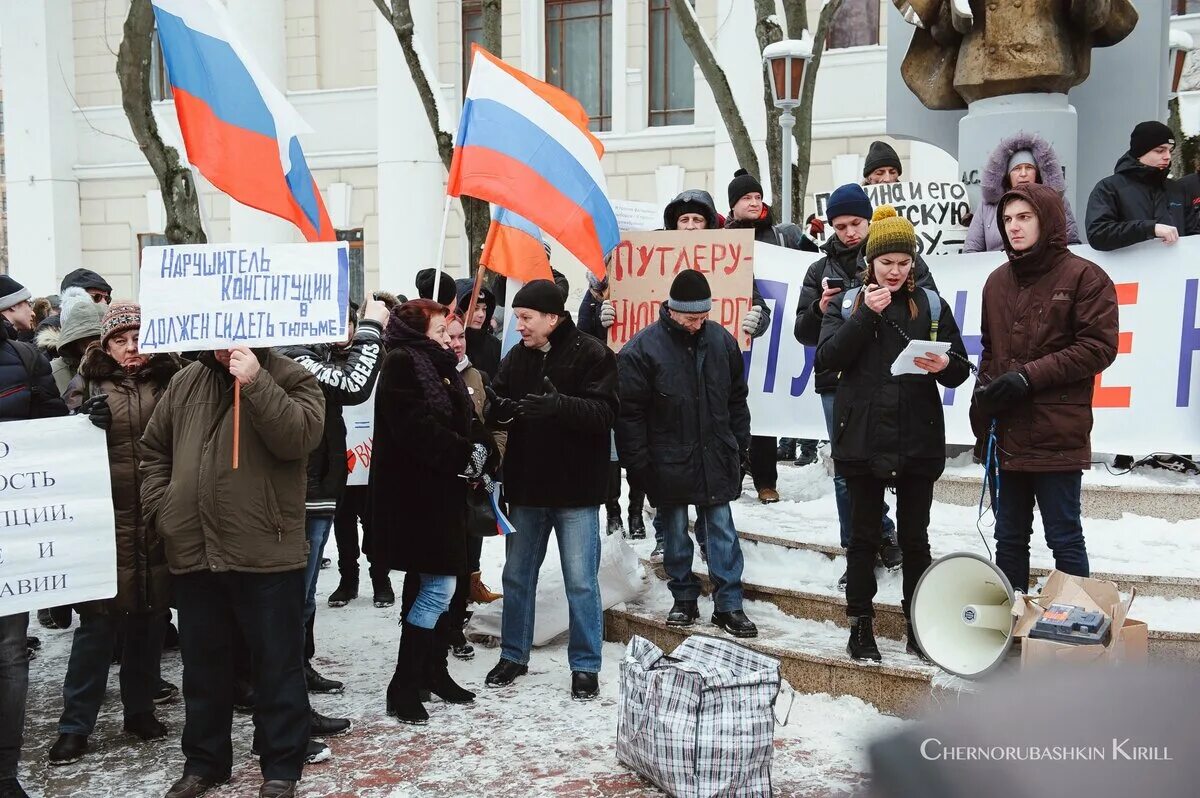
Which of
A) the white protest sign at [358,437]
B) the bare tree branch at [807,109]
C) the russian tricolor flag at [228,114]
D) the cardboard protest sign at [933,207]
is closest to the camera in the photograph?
the russian tricolor flag at [228,114]

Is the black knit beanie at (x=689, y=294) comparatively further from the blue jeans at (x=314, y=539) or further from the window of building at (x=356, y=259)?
the window of building at (x=356, y=259)

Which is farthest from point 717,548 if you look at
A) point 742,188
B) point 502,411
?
point 742,188

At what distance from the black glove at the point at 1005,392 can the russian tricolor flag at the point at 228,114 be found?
9.44 ft

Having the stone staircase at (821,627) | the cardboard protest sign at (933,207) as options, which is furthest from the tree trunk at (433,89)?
the stone staircase at (821,627)

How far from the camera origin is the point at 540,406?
17.7 ft

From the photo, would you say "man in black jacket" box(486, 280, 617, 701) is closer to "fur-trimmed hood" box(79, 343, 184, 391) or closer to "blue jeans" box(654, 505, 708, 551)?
"blue jeans" box(654, 505, 708, 551)

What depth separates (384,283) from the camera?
67.9ft

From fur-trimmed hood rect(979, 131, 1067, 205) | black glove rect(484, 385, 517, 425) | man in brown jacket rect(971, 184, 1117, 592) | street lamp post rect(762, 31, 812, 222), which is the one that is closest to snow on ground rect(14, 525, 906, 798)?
man in brown jacket rect(971, 184, 1117, 592)

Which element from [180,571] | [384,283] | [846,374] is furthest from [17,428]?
[384,283]

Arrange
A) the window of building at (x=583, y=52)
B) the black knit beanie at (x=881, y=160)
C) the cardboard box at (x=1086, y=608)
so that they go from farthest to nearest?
1. the window of building at (x=583, y=52)
2. the black knit beanie at (x=881, y=160)
3. the cardboard box at (x=1086, y=608)

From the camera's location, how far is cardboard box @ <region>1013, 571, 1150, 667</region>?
429 cm

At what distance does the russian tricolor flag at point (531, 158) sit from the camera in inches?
231

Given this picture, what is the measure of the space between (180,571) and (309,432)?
69cm

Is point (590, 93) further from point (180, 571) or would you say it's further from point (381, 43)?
point (180, 571)
